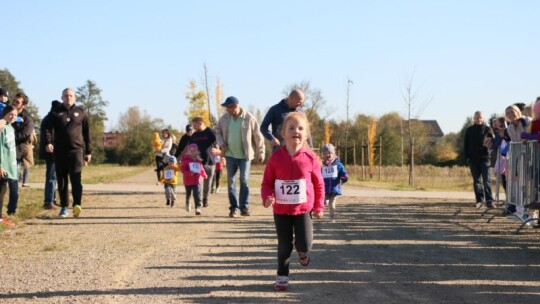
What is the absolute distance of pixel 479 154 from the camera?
1513cm

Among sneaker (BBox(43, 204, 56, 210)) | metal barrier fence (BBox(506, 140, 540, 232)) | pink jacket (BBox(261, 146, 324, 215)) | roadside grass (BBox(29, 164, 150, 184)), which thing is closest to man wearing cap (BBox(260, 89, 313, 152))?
metal barrier fence (BBox(506, 140, 540, 232))

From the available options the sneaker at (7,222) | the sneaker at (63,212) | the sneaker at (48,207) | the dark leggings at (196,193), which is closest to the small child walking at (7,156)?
the sneaker at (7,222)

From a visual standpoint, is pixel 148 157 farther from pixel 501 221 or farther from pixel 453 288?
pixel 453 288

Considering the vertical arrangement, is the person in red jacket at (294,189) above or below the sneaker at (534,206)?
above

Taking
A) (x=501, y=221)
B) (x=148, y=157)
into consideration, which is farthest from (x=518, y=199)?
(x=148, y=157)

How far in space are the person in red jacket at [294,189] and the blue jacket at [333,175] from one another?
5228mm

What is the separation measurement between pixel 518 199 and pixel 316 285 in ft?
18.3

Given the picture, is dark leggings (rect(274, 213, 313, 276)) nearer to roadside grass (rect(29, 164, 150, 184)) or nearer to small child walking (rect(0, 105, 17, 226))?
small child walking (rect(0, 105, 17, 226))

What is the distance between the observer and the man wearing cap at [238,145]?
12008 millimetres

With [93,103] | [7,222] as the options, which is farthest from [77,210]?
[93,103]

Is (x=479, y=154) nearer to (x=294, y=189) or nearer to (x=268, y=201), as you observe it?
(x=294, y=189)

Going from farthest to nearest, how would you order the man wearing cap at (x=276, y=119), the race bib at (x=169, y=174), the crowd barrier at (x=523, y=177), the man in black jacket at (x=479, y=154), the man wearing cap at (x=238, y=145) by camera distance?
the man in black jacket at (x=479, y=154) → the race bib at (x=169, y=174) → the man wearing cap at (x=238, y=145) → the man wearing cap at (x=276, y=119) → the crowd barrier at (x=523, y=177)

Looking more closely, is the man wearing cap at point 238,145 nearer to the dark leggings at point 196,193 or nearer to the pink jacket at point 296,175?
the dark leggings at point 196,193

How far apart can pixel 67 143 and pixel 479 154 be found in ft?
29.4
